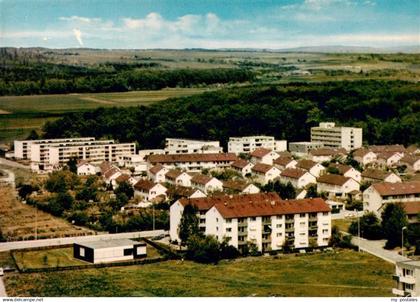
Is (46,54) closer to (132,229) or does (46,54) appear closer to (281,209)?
(132,229)

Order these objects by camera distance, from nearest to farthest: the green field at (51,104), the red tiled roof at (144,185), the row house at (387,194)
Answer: the row house at (387,194)
the red tiled roof at (144,185)
the green field at (51,104)

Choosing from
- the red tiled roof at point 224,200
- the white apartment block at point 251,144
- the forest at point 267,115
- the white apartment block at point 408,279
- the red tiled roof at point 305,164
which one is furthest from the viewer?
the forest at point 267,115

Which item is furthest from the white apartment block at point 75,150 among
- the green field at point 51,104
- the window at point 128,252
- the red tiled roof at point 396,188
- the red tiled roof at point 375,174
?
the window at point 128,252

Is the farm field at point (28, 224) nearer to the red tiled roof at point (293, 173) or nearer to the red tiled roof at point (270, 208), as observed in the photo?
the red tiled roof at point (270, 208)

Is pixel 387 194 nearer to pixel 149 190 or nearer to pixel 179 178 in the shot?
pixel 149 190

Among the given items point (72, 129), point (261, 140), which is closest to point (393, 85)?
point (261, 140)

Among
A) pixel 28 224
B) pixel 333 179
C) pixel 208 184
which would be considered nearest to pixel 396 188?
pixel 333 179

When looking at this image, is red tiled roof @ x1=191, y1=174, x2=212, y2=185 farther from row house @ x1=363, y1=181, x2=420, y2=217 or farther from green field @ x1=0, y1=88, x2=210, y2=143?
green field @ x1=0, y1=88, x2=210, y2=143
